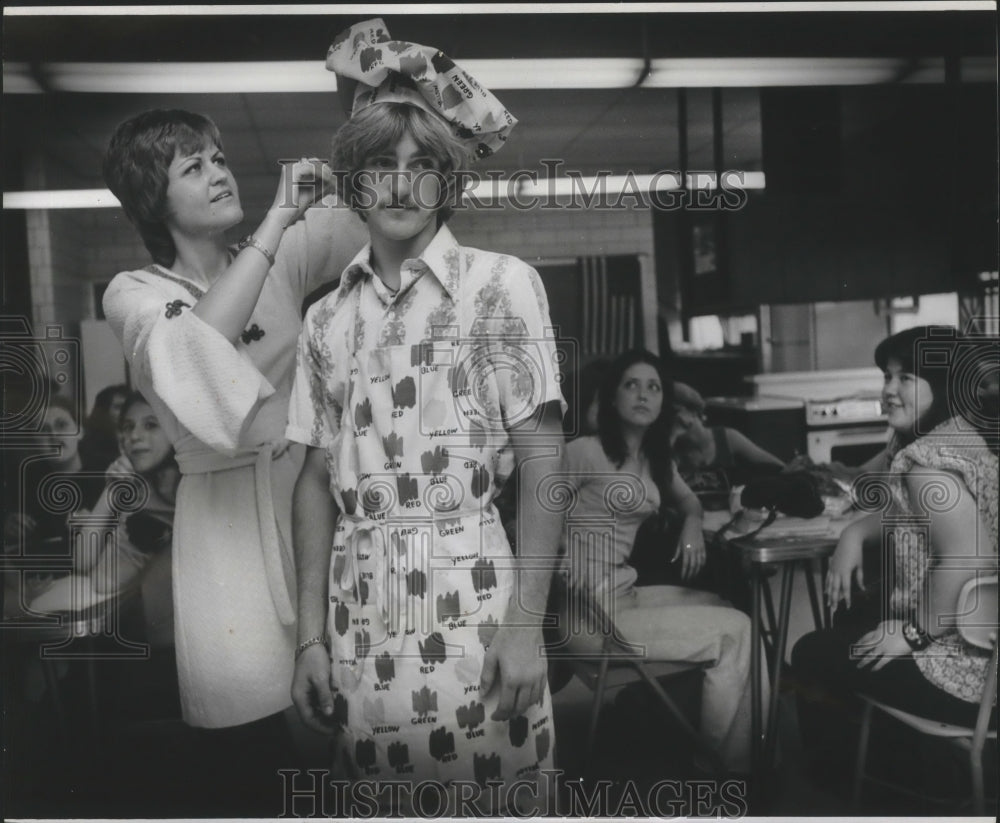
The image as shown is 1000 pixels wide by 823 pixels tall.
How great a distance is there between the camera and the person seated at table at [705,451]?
9.98 feet

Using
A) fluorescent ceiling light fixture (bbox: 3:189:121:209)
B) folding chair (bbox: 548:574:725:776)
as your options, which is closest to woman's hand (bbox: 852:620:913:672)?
folding chair (bbox: 548:574:725:776)

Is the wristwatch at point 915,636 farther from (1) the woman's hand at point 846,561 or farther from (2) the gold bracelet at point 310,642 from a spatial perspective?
(2) the gold bracelet at point 310,642

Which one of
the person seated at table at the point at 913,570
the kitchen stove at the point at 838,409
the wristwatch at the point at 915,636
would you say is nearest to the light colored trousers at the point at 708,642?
the person seated at table at the point at 913,570

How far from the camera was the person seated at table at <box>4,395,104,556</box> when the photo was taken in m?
3.07

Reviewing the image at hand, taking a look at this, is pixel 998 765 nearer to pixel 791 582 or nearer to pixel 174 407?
pixel 791 582

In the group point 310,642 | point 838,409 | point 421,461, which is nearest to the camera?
point 421,461

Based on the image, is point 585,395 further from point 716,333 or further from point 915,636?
point 915,636

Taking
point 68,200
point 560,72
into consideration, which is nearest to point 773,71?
point 560,72

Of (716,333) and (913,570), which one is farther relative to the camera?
(913,570)

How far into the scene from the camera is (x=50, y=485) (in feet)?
10.2

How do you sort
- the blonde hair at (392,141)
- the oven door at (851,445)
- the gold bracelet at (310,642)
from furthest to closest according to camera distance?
the oven door at (851,445)
the gold bracelet at (310,642)
the blonde hair at (392,141)

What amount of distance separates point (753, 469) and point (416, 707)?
4.13 ft

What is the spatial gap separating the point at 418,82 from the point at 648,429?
125 cm

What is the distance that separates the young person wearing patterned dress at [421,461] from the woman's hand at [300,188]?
68mm
